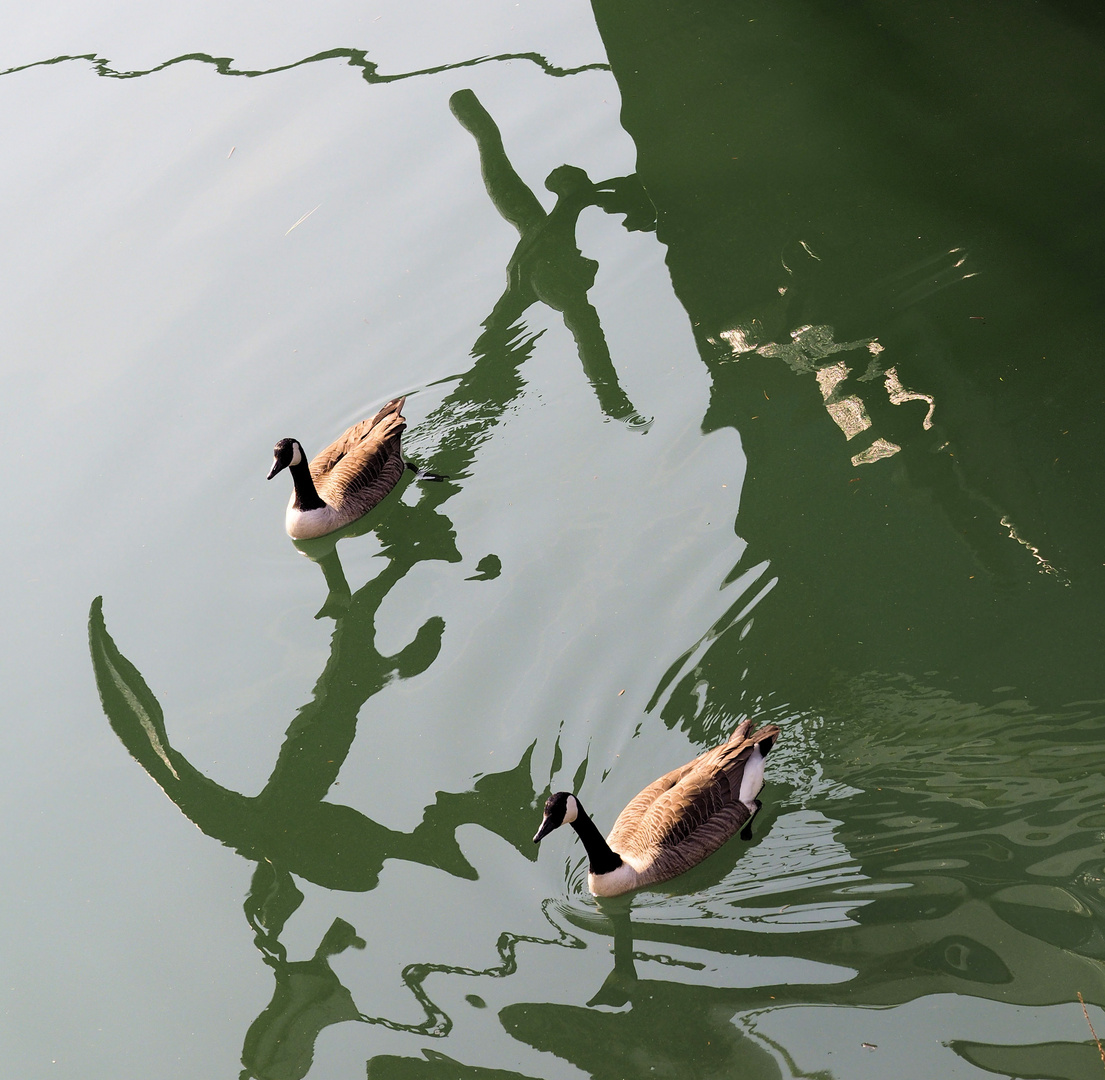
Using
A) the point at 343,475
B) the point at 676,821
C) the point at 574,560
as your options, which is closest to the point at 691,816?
the point at 676,821

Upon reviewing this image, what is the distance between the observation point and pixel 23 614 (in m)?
8.88

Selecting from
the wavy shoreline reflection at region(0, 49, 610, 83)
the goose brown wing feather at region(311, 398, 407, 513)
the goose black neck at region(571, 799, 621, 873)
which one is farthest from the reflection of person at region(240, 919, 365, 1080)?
the wavy shoreline reflection at region(0, 49, 610, 83)

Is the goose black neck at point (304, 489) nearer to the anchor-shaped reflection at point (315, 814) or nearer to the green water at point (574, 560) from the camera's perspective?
the green water at point (574, 560)

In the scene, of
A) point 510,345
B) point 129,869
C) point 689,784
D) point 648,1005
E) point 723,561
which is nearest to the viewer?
point 648,1005

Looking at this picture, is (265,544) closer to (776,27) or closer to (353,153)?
(353,153)

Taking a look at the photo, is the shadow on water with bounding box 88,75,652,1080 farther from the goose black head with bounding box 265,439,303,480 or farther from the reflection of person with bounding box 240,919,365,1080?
the goose black head with bounding box 265,439,303,480

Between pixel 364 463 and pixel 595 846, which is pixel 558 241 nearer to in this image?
pixel 364 463

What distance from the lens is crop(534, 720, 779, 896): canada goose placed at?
6023mm

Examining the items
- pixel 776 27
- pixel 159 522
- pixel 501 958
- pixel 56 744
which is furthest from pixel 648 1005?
pixel 776 27

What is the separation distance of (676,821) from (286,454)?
4.06 m

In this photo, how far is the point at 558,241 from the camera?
35.6ft

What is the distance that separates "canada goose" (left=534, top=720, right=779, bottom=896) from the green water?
0.23 m

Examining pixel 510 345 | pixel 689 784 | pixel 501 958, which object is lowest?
pixel 501 958

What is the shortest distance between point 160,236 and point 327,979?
8613 mm
